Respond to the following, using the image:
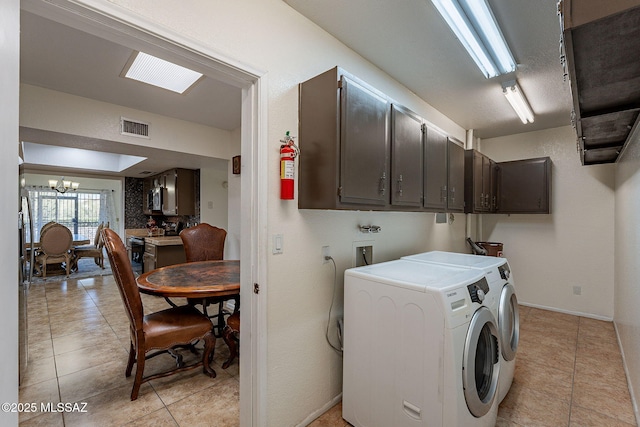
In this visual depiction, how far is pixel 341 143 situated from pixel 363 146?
206 millimetres

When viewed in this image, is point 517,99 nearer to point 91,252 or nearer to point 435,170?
point 435,170

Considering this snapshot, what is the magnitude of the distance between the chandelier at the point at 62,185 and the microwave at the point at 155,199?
228 centimetres

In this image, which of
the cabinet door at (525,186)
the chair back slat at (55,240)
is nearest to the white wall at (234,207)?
the chair back slat at (55,240)

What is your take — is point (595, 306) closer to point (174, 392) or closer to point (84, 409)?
point (174, 392)

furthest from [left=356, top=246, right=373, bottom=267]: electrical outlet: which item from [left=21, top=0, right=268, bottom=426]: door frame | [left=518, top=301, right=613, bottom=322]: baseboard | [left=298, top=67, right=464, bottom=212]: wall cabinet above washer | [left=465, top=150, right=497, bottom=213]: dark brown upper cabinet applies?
[left=518, top=301, right=613, bottom=322]: baseboard

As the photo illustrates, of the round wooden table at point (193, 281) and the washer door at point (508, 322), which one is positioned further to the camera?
the round wooden table at point (193, 281)

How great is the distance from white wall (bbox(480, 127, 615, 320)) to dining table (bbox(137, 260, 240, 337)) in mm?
4246

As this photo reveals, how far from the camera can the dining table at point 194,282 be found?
212 centimetres

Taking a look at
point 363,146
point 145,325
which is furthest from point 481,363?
point 145,325

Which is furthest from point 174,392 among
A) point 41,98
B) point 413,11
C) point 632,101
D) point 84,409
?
point 632,101

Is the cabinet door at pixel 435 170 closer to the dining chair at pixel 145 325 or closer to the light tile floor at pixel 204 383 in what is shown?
the light tile floor at pixel 204 383

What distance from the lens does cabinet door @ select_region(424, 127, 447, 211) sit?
2355 millimetres

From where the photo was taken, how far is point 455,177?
286 cm

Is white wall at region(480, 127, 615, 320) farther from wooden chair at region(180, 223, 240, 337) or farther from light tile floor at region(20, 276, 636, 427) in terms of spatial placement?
wooden chair at region(180, 223, 240, 337)
